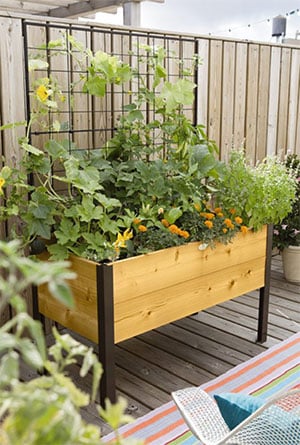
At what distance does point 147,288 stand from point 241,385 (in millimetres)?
658

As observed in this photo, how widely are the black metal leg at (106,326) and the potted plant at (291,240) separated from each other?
1.98 metres

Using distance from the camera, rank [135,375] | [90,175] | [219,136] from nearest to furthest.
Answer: [90,175] → [135,375] → [219,136]

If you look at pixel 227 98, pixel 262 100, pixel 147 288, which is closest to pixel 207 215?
pixel 147 288

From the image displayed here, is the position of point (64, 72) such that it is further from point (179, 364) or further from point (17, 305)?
point (17, 305)

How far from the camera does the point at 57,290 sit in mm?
500

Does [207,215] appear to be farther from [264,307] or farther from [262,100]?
[262,100]

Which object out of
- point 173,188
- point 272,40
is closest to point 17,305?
point 173,188

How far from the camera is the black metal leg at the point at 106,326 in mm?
2219

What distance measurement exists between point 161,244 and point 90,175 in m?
0.43

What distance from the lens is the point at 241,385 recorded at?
258 centimetres

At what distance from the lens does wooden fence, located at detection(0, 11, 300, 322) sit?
266 cm

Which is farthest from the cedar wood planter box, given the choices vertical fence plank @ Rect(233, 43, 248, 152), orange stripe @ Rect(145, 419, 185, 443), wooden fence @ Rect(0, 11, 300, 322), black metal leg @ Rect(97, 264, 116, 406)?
vertical fence plank @ Rect(233, 43, 248, 152)

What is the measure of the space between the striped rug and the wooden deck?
6 cm

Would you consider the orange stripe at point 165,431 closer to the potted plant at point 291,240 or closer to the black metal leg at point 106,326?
the black metal leg at point 106,326
